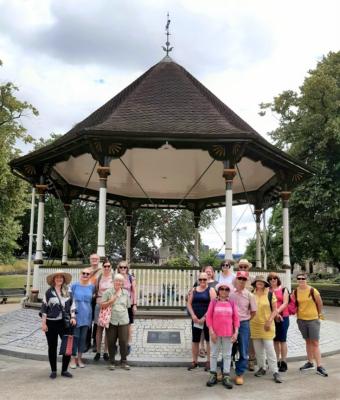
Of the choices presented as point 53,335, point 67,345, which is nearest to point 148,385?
point 67,345

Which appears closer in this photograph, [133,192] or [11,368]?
[11,368]

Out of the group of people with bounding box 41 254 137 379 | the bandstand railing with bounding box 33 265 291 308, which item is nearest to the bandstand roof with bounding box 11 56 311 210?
the bandstand railing with bounding box 33 265 291 308

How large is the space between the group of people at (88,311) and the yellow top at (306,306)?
9.76ft

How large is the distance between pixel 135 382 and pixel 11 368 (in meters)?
2.42

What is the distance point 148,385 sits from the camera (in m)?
7.03

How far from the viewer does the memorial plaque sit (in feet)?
32.2

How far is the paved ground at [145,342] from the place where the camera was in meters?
8.77

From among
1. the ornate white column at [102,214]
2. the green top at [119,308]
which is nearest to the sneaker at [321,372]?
the green top at [119,308]

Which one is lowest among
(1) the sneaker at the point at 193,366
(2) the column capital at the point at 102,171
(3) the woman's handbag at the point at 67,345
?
(1) the sneaker at the point at 193,366

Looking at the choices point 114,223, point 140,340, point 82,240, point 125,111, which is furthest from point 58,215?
point 140,340

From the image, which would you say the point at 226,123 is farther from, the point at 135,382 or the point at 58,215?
the point at 58,215

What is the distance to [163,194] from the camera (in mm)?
20422

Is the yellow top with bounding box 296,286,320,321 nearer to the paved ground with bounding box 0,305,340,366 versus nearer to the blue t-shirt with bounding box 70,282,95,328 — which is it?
the paved ground with bounding box 0,305,340,366

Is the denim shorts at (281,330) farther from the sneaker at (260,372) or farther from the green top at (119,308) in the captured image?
the green top at (119,308)
